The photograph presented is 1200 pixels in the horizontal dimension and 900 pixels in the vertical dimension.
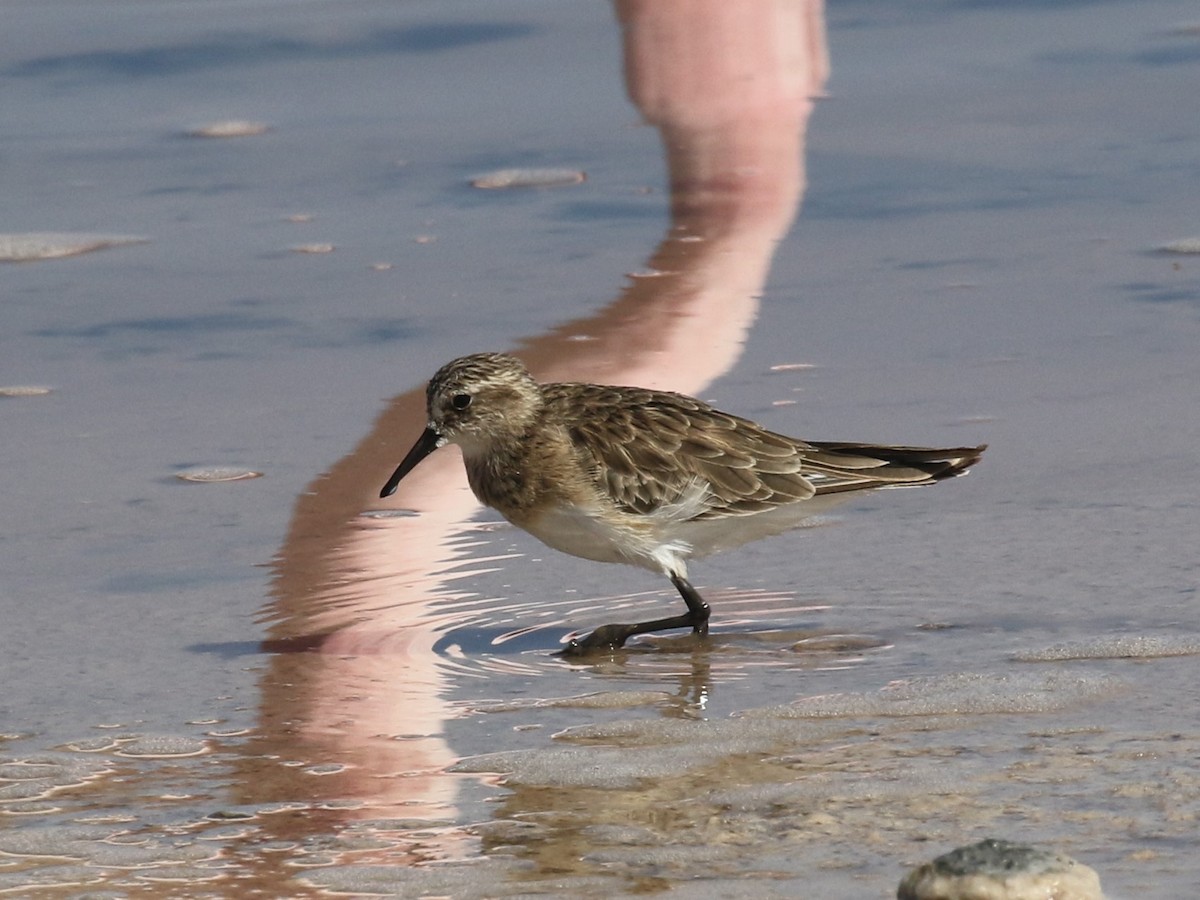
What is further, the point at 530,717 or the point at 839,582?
the point at 839,582

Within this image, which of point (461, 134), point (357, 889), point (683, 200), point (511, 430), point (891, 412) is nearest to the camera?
point (357, 889)

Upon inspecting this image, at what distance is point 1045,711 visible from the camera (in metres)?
4.89

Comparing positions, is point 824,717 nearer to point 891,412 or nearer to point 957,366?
point 891,412

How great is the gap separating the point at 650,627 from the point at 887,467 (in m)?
0.80

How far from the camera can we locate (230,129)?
452 inches

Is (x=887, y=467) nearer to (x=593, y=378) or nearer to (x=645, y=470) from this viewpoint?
(x=645, y=470)

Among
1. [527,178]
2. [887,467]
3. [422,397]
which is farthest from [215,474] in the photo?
[527,178]

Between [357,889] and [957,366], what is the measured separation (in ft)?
13.3

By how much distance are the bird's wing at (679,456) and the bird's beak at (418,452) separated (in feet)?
1.08

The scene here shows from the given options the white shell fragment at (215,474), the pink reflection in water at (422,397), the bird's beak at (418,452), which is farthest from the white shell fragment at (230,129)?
the bird's beak at (418,452)

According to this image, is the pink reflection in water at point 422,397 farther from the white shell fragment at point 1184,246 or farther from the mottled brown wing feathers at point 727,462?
the white shell fragment at point 1184,246

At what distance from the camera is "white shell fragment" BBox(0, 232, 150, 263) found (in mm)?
9500

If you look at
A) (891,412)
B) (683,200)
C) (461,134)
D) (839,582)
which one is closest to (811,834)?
(839,582)

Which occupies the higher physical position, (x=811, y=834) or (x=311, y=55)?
(x=311, y=55)
